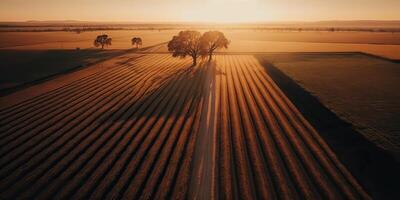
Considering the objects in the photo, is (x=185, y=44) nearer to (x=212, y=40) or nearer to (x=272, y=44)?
(x=212, y=40)

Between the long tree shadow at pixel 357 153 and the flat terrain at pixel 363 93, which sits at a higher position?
the flat terrain at pixel 363 93

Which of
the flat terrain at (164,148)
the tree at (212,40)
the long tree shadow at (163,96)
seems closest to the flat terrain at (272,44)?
the tree at (212,40)

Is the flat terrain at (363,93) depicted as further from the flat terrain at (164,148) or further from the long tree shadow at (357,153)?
the flat terrain at (164,148)

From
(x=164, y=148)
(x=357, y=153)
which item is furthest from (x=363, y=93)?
(x=164, y=148)

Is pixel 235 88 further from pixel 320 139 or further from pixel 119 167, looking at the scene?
pixel 119 167

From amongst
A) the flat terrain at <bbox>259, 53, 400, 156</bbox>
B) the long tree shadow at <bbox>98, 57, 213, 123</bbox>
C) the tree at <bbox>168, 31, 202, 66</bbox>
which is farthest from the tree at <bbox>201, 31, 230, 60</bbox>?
the flat terrain at <bbox>259, 53, 400, 156</bbox>

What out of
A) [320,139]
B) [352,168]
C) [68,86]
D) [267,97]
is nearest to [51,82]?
[68,86]
